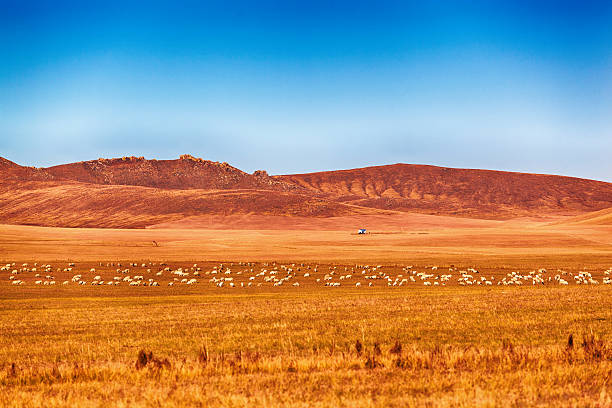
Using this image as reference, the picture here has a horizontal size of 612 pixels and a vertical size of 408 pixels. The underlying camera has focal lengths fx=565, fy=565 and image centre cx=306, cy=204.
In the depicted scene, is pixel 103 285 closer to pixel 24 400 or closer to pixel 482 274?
pixel 482 274

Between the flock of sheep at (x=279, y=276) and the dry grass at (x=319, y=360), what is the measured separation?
72.6ft

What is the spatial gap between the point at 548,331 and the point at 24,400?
11909 millimetres

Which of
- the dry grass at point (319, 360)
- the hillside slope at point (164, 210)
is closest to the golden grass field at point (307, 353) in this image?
the dry grass at point (319, 360)

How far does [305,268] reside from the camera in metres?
55.6

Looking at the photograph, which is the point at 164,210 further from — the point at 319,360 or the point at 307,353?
the point at 319,360

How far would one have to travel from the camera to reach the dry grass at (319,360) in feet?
26.1

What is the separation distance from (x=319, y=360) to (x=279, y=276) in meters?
37.2

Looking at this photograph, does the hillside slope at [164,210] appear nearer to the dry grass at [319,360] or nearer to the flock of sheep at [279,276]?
the flock of sheep at [279,276]

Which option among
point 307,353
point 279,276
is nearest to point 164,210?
point 279,276

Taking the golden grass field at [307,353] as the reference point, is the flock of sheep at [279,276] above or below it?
below

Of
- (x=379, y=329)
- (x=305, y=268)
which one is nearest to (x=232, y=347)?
(x=379, y=329)

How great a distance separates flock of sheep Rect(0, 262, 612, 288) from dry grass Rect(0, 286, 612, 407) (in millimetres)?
22140

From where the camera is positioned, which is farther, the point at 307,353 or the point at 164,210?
the point at 164,210

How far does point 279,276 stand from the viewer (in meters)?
47.3
